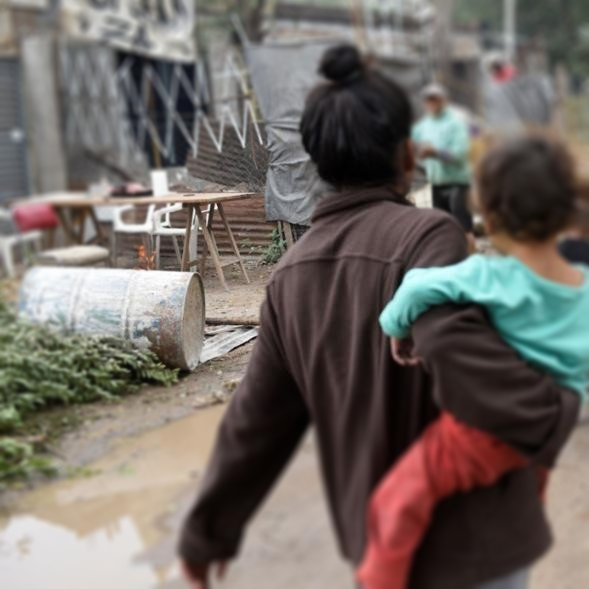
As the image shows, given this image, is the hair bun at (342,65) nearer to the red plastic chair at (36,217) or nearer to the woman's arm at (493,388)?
the woman's arm at (493,388)

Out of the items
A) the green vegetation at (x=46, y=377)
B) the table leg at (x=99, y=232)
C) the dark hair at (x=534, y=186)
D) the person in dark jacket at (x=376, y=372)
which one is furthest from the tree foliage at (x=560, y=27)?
the dark hair at (x=534, y=186)

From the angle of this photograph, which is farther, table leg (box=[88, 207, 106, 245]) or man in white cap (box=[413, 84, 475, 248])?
table leg (box=[88, 207, 106, 245])

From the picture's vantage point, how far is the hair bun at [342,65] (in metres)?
Result: 1.51

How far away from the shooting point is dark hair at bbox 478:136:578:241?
120 centimetres

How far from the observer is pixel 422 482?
1.22 metres

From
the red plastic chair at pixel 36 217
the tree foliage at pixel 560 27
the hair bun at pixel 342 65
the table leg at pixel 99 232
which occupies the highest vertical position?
the tree foliage at pixel 560 27

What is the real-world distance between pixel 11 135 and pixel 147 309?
6802mm

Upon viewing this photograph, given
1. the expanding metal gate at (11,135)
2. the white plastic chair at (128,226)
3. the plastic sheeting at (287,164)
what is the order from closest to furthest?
the plastic sheeting at (287,164) < the white plastic chair at (128,226) < the expanding metal gate at (11,135)

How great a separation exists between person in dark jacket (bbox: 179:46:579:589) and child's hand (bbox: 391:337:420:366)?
34 mm

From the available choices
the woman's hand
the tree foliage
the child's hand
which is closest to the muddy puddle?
the woman's hand

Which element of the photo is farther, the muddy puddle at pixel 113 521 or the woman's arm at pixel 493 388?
the muddy puddle at pixel 113 521

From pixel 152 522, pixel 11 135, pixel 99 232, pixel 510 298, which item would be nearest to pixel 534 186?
pixel 510 298

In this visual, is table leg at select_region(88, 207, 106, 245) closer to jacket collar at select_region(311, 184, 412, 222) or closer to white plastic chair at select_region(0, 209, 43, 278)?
jacket collar at select_region(311, 184, 412, 222)

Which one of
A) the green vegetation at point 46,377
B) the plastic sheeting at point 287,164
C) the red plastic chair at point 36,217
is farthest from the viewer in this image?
the red plastic chair at point 36,217
